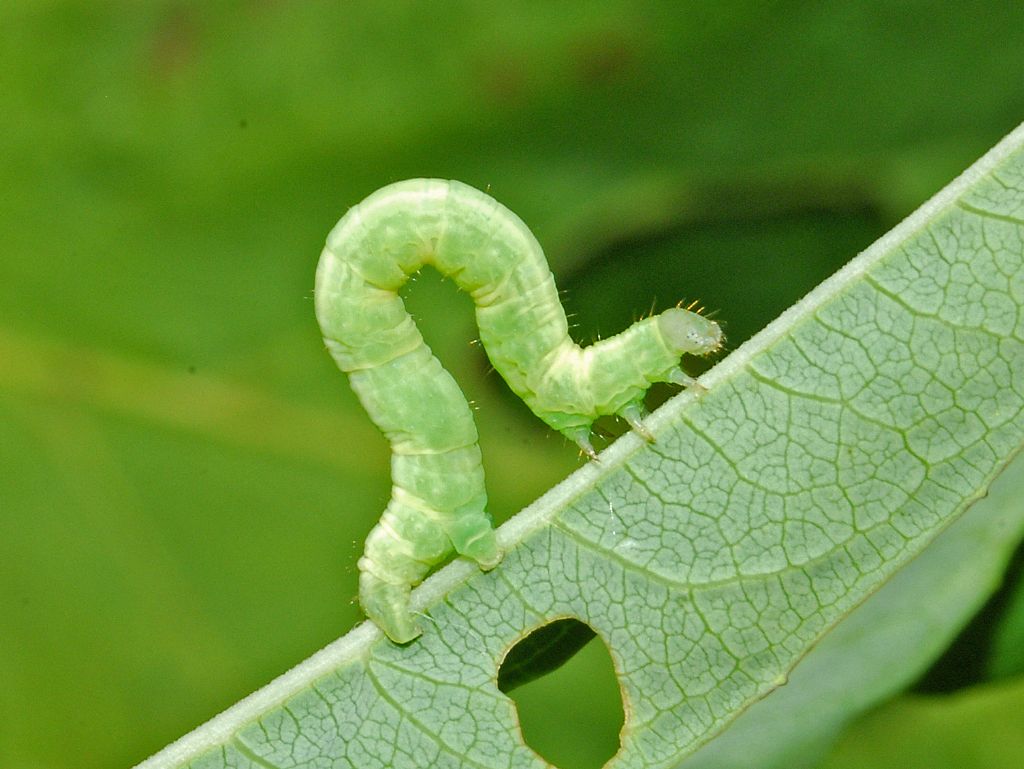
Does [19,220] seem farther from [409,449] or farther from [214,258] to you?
[409,449]

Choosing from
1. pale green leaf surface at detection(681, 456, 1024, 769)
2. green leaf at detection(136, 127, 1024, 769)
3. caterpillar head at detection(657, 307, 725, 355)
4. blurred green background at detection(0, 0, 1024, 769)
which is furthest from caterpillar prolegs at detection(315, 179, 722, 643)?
blurred green background at detection(0, 0, 1024, 769)

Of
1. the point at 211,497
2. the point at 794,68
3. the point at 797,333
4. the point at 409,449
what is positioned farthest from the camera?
the point at 211,497

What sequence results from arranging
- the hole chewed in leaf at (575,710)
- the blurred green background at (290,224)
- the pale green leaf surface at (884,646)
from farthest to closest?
the blurred green background at (290,224), the hole chewed in leaf at (575,710), the pale green leaf surface at (884,646)

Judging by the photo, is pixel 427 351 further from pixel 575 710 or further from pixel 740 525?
pixel 575 710

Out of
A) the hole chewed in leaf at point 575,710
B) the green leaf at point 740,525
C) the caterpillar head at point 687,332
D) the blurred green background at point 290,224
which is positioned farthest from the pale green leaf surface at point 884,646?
the blurred green background at point 290,224

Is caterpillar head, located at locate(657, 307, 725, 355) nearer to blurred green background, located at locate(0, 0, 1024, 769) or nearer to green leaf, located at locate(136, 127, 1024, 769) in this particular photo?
green leaf, located at locate(136, 127, 1024, 769)

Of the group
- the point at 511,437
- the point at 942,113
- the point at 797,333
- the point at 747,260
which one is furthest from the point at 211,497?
the point at 942,113

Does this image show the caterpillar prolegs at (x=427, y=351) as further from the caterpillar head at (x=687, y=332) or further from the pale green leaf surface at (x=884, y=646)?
the pale green leaf surface at (x=884, y=646)
